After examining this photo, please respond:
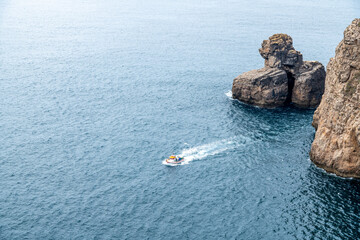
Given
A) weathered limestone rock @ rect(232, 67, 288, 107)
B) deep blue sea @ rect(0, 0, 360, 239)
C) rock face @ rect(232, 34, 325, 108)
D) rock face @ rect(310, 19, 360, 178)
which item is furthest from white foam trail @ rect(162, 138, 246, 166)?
rock face @ rect(232, 34, 325, 108)

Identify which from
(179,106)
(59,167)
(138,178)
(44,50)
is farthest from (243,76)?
(44,50)

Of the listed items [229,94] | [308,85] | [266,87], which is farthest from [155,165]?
[308,85]

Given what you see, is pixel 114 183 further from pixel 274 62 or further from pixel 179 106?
pixel 274 62

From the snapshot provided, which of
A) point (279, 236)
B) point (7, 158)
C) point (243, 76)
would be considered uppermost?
point (243, 76)

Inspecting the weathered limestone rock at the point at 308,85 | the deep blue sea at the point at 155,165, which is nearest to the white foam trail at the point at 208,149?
the deep blue sea at the point at 155,165

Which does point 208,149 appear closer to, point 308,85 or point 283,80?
point 283,80

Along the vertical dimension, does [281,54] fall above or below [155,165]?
above
